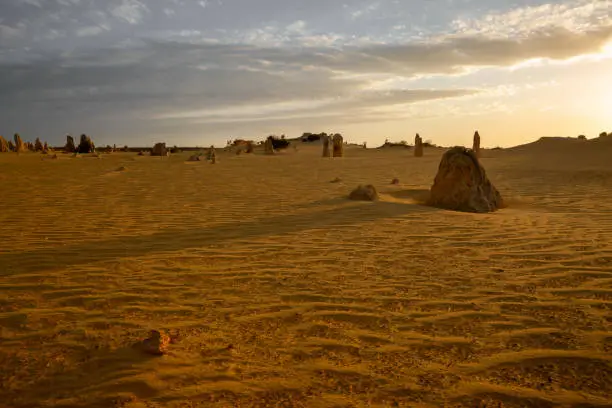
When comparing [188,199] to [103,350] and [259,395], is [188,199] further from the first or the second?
[259,395]

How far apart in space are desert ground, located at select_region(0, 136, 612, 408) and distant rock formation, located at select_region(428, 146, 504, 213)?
139 cm

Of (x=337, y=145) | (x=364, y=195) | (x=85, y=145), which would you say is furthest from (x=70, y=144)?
(x=364, y=195)

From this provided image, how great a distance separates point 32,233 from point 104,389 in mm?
4635

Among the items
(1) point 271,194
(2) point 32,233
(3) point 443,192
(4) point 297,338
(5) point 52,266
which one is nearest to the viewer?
(4) point 297,338

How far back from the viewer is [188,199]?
9.36 metres

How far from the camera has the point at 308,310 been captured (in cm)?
337

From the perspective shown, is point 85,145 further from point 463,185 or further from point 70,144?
point 463,185

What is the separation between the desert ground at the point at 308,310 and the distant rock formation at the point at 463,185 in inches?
54.7

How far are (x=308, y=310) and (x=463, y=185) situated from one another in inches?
246

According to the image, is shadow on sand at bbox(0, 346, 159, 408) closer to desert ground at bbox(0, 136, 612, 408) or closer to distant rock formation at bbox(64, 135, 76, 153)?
desert ground at bbox(0, 136, 612, 408)

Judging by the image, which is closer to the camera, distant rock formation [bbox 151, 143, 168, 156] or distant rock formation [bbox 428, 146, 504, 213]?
distant rock formation [bbox 428, 146, 504, 213]

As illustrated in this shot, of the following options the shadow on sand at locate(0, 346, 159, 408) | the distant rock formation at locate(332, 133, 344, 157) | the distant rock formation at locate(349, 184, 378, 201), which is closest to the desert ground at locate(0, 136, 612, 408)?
the shadow on sand at locate(0, 346, 159, 408)

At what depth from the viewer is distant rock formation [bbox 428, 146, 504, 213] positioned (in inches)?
336

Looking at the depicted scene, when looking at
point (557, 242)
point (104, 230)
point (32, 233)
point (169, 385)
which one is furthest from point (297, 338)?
point (32, 233)
